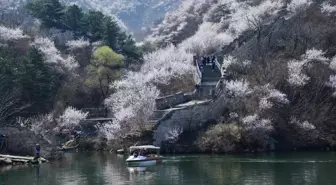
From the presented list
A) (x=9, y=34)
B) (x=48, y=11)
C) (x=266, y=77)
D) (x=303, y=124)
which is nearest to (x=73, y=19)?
(x=48, y=11)

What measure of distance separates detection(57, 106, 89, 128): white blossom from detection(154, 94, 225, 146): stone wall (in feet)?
40.4

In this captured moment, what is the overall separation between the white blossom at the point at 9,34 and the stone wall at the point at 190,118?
94.4 ft

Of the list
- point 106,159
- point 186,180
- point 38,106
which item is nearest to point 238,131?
point 106,159

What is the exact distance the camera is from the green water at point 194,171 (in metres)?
32.7

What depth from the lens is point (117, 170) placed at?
38625 millimetres

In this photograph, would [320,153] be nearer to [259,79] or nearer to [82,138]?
[259,79]

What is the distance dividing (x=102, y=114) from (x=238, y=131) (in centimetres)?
1864

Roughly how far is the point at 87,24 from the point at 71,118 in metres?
22.2

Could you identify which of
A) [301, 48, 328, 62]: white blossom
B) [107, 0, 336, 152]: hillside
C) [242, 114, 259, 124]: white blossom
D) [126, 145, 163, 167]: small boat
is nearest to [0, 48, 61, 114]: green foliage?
[107, 0, 336, 152]: hillside

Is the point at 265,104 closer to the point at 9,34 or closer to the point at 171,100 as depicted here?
the point at 171,100

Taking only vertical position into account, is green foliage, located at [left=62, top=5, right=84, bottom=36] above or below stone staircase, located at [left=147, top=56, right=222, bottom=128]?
above

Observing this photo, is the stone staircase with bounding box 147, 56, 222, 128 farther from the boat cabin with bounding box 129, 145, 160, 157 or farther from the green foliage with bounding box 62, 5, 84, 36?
the green foliage with bounding box 62, 5, 84, 36

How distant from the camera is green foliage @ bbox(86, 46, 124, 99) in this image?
65688 millimetres

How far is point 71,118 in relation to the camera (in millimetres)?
58656
